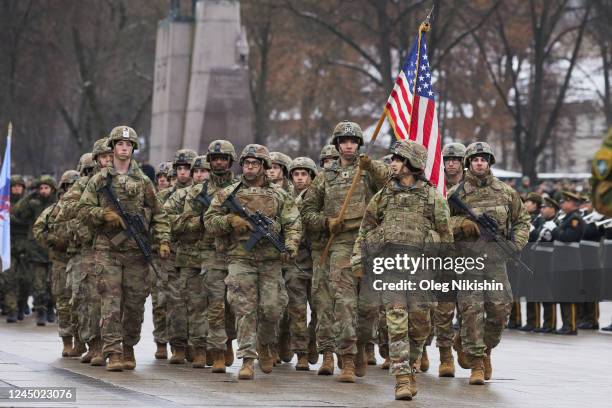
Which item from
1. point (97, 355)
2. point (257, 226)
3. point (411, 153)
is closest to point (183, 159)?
point (97, 355)

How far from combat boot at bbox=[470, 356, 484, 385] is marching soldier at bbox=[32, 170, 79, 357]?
173 inches

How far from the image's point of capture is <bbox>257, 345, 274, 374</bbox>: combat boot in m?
15.0

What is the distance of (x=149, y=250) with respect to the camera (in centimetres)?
1488

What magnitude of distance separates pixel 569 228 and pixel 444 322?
27.3 feet

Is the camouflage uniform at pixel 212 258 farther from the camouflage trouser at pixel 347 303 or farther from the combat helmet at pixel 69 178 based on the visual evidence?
the combat helmet at pixel 69 178

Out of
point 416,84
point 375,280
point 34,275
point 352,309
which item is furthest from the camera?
point 34,275

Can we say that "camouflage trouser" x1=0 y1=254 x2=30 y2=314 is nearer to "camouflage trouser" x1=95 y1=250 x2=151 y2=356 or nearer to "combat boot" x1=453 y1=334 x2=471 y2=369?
"camouflage trouser" x1=95 y1=250 x2=151 y2=356

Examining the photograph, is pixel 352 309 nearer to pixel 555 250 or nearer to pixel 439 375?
pixel 439 375

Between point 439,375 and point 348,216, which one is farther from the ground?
point 348,216

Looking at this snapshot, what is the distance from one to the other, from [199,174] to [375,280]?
150 inches

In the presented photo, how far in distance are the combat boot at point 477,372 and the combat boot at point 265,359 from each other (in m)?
2.00

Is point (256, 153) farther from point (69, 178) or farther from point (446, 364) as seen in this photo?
point (69, 178)

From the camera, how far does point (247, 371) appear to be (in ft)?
46.0

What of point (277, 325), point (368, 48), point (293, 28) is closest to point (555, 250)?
point (277, 325)
